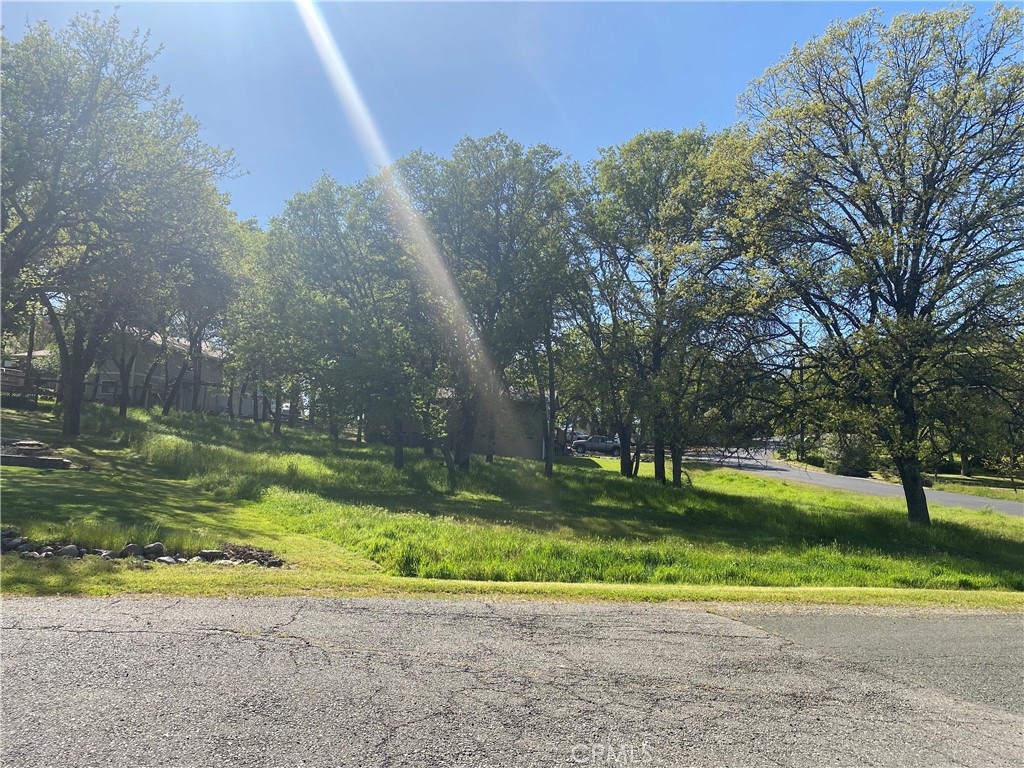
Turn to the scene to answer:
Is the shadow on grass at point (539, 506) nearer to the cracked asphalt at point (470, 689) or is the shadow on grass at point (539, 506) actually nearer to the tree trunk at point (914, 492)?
the tree trunk at point (914, 492)

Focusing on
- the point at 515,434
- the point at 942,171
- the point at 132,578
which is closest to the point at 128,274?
the point at 132,578

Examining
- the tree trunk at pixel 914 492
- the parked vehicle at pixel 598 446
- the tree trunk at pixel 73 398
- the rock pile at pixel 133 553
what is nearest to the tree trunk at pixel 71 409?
the tree trunk at pixel 73 398

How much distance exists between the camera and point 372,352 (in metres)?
21.9

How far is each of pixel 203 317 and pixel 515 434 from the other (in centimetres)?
2255

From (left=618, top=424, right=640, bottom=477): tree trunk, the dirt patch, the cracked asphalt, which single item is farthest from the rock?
(left=618, top=424, right=640, bottom=477): tree trunk

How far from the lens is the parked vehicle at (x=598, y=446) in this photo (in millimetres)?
60438

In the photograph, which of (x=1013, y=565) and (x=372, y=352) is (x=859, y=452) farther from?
(x=372, y=352)

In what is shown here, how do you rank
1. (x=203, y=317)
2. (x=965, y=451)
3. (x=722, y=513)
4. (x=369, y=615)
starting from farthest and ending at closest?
(x=203, y=317), (x=722, y=513), (x=965, y=451), (x=369, y=615)

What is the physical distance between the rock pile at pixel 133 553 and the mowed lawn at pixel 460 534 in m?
0.25

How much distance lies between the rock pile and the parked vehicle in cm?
5216

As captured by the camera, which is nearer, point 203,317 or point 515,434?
point 203,317

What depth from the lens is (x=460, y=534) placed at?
38.4 feet

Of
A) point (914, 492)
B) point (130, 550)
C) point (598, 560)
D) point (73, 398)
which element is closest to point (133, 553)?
point (130, 550)

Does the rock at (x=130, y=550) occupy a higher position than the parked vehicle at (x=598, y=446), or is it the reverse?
the parked vehicle at (x=598, y=446)
